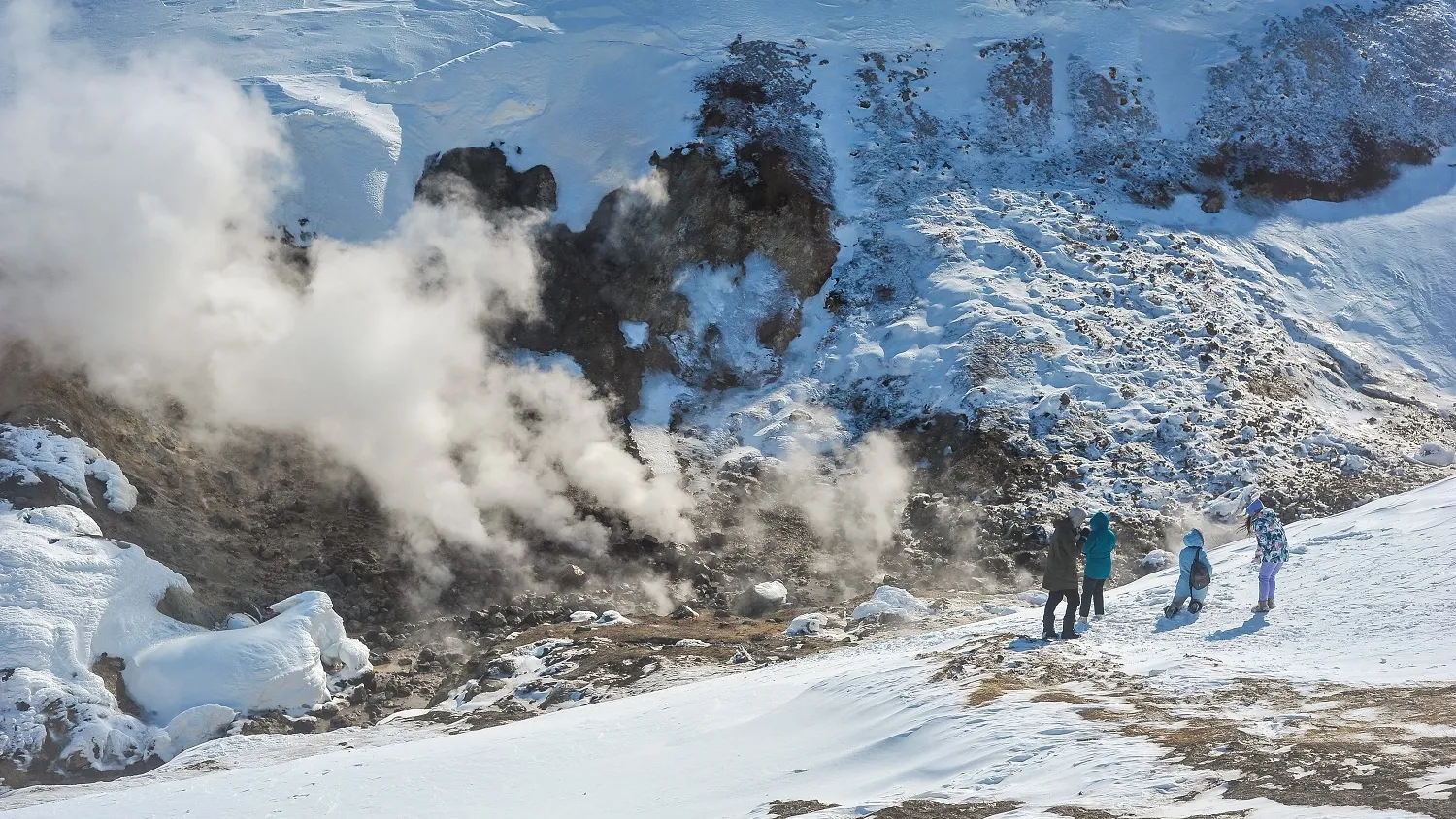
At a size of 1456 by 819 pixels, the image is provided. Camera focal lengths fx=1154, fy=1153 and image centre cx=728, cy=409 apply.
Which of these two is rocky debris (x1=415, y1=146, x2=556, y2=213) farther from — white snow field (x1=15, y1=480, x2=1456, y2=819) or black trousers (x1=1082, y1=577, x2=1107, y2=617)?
black trousers (x1=1082, y1=577, x2=1107, y2=617)

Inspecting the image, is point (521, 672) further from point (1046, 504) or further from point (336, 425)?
point (1046, 504)

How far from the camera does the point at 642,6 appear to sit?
96.8ft

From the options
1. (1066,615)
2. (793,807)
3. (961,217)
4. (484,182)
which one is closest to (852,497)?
(961,217)

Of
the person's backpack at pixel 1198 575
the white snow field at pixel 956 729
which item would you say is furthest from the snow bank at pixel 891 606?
the person's backpack at pixel 1198 575

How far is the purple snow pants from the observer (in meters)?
11.4

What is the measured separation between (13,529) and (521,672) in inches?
259

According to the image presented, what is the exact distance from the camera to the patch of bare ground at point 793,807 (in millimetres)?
7934

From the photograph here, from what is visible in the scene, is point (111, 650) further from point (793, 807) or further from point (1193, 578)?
point (1193, 578)

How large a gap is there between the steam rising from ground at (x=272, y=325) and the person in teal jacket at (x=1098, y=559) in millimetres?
8206

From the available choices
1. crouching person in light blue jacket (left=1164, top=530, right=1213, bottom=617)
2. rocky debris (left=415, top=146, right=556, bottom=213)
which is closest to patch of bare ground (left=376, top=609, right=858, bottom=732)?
crouching person in light blue jacket (left=1164, top=530, right=1213, bottom=617)

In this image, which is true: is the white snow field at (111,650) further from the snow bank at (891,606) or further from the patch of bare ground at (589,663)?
the snow bank at (891,606)

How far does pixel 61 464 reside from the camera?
1566 centimetres

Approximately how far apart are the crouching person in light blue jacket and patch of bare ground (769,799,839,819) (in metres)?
5.50

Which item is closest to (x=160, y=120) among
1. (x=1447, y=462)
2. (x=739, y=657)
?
(x=739, y=657)
